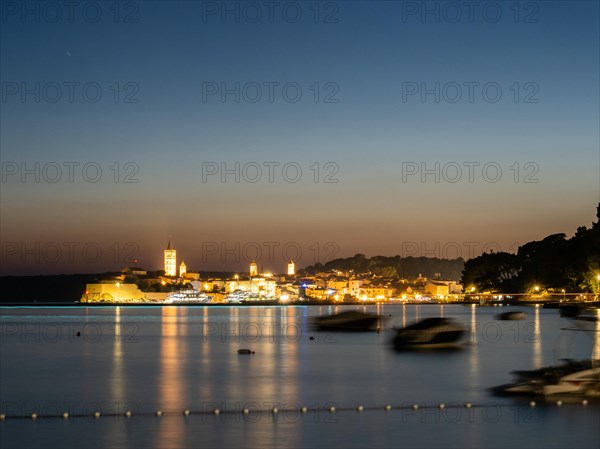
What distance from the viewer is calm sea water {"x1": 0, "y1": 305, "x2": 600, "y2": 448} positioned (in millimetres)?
20766

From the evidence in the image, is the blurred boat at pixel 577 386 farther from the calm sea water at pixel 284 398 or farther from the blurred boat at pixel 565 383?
the calm sea water at pixel 284 398

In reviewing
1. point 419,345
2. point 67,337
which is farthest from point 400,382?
point 67,337

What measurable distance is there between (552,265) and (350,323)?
66745 millimetres

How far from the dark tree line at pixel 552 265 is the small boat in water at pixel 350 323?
1445 inches

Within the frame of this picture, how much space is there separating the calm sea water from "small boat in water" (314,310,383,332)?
3532cm

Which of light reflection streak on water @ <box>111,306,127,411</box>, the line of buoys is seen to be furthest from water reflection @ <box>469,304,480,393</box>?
light reflection streak on water @ <box>111,306,127,411</box>

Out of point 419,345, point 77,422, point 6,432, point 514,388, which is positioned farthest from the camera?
point 419,345

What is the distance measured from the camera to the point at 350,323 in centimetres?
9569

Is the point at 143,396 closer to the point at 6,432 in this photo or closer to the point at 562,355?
the point at 6,432

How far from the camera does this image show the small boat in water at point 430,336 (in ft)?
192

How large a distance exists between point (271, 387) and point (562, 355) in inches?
781

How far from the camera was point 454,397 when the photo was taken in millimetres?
28891

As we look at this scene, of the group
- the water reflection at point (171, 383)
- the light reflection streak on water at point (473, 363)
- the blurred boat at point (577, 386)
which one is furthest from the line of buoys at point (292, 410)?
the light reflection streak on water at point (473, 363)

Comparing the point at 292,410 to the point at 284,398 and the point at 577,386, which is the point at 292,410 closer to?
the point at 284,398
